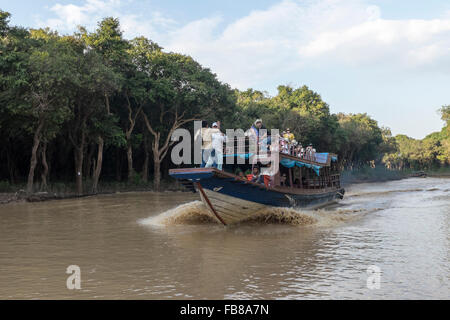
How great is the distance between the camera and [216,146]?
12.3 metres

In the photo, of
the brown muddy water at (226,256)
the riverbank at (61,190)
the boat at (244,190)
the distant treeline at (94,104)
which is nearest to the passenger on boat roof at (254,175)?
the boat at (244,190)

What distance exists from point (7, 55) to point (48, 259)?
58.7 feet

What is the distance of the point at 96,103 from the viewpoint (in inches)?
1121

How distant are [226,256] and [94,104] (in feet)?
72.2

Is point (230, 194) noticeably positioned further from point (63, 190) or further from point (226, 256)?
point (63, 190)

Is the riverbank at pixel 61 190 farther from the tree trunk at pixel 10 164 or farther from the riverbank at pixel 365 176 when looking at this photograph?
the riverbank at pixel 365 176

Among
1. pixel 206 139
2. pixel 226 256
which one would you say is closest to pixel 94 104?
pixel 206 139

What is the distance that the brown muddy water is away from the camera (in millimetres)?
6625

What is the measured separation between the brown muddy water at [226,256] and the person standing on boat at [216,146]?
2075 mm

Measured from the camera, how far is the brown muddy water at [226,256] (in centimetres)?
662

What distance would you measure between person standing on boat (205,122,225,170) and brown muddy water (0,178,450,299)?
6.81 feet
